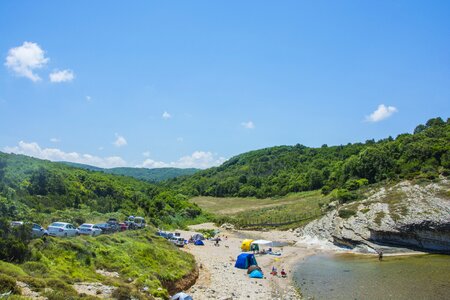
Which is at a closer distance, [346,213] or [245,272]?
[245,272]

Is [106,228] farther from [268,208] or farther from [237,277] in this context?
[268,208]

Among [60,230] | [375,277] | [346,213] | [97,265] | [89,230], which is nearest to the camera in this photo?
[97,265]

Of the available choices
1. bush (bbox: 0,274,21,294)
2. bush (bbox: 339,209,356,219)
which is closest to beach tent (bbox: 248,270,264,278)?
bush (bbox: 0,274,21,294)

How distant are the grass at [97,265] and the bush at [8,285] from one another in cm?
126

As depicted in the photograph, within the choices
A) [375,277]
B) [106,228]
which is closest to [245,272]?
[375,277]

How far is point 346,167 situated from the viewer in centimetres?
10569

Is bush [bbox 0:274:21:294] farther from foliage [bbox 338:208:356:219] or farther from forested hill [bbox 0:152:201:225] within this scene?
foliage [bbox 338:208:356:219]

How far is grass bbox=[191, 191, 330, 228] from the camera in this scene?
83500 mm

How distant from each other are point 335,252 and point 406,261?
11.6 metres

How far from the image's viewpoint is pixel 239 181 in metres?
175

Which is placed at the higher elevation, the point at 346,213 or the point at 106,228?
the point at 346,213

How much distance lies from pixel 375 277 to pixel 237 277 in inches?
518

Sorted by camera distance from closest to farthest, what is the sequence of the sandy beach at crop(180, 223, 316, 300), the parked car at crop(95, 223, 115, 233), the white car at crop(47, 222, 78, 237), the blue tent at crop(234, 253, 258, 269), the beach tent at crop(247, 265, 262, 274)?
the sandy beach at crop(180, 223, 316, 300), the white car at crop(47, 222, 78, 237), the beach tent at crop(247, 265, 262, 274), the blue tent at crop(234, 253, 258, 269), the parked car at crop(95, 223, 115, 233)

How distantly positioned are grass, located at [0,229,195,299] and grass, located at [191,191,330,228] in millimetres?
48558
